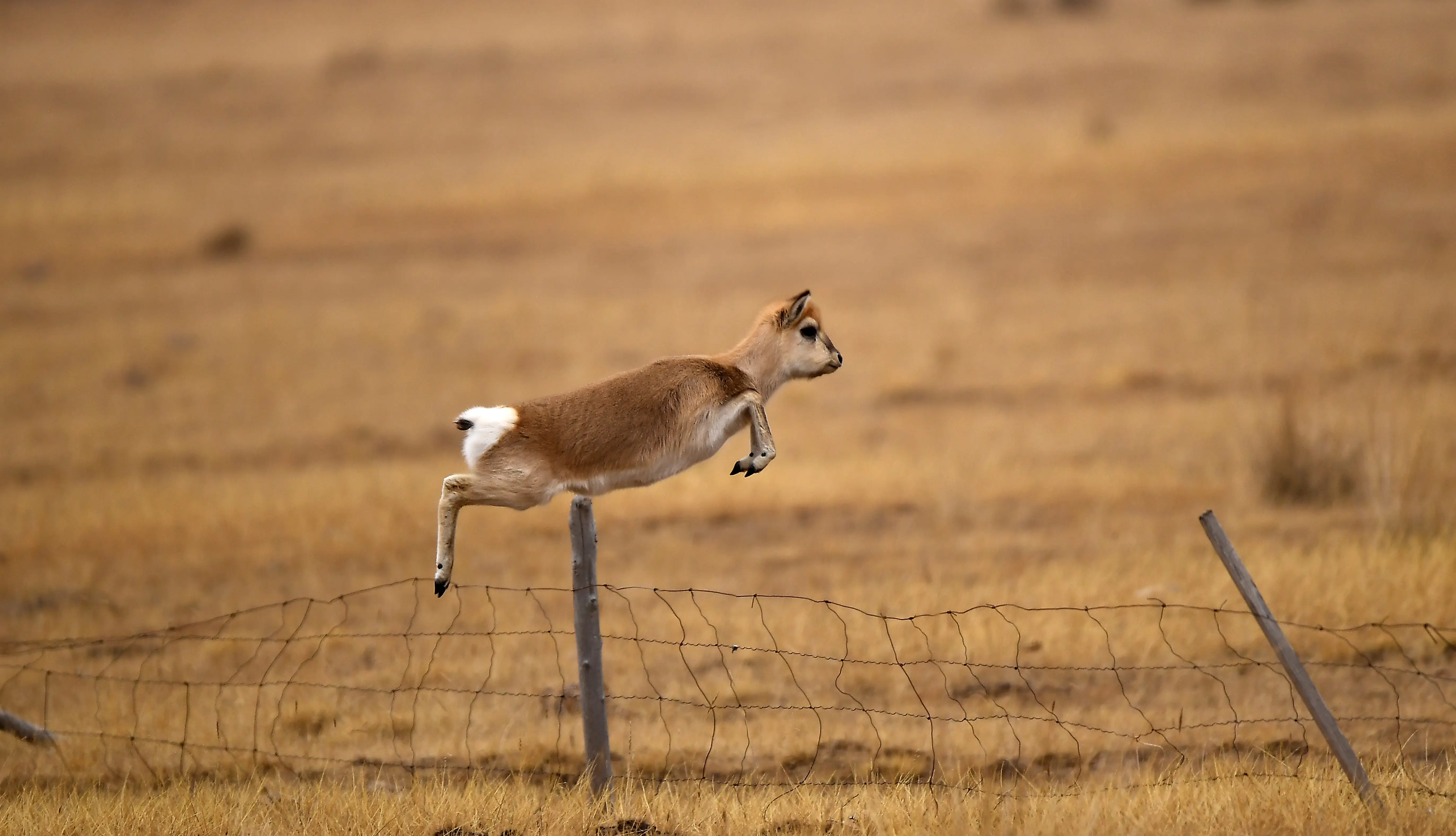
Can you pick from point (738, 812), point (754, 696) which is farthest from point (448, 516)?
point (754, 696)

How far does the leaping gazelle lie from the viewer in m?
5.39

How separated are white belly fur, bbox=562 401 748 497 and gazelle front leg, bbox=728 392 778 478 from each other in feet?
0.20

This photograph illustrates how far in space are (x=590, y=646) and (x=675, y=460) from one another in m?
1.61

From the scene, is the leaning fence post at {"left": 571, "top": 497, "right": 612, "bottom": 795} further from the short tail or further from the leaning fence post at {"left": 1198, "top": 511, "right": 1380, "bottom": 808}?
the short tail

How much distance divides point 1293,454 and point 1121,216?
1594 cm

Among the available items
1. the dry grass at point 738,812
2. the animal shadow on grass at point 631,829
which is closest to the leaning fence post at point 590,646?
the dry grass at point 738,812

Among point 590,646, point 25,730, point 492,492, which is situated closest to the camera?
point 492,492

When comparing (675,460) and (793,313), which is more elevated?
(793,313)

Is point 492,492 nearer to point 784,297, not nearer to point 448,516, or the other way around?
point 448,516

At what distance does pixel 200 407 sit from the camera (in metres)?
18.5

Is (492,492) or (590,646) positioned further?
(590,646)

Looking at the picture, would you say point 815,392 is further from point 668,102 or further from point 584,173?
point 668,102

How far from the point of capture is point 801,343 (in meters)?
5.96

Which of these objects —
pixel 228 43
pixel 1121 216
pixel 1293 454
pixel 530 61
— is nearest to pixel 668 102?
pixel 530 61
